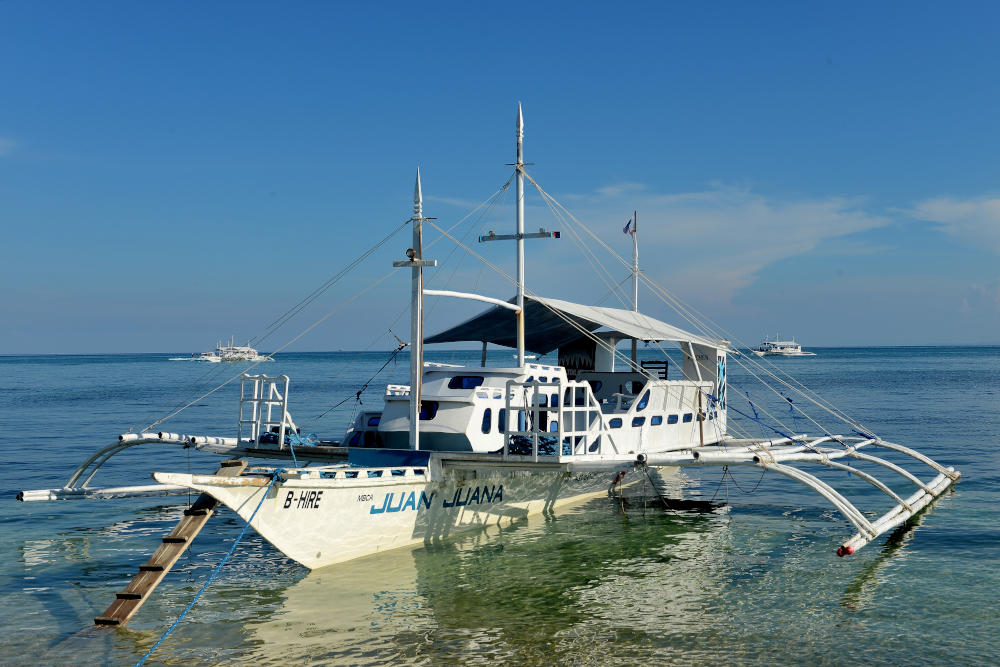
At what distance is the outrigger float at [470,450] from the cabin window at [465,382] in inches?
1.3

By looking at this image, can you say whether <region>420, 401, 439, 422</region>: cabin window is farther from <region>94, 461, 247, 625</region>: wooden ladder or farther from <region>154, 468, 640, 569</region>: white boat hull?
<region>94, 461, 247, 625</region>: wooden ladder

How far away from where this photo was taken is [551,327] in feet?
72.7

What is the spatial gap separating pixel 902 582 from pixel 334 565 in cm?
1096

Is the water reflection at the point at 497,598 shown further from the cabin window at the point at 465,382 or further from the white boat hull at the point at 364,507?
the cabin window at the point at 465,382

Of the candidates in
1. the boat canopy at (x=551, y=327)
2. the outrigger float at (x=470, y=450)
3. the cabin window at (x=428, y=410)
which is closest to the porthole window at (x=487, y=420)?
the outrigger float at (x=470, y=450)

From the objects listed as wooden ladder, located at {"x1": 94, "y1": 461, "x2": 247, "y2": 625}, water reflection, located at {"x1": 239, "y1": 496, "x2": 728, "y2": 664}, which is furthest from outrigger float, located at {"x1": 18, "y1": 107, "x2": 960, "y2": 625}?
water reflection, located at {"x1": 239, "y1": 496, "x2": 728, "y2": 664}

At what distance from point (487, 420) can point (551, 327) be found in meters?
5.96

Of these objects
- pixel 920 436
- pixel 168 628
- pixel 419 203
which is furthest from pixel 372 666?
pixel 920 436

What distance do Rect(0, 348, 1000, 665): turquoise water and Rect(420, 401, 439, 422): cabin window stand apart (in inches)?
112

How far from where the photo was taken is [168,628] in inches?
454

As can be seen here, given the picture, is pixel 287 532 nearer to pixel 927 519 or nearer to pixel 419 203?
pixel 419 203

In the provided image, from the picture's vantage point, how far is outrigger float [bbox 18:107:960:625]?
44.4 ft

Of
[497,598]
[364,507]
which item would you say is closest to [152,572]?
[364,507]

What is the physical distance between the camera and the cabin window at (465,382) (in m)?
17.4
